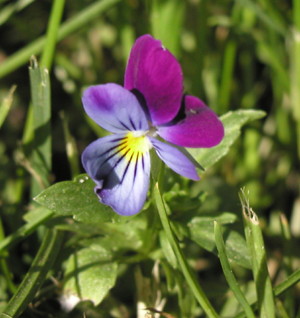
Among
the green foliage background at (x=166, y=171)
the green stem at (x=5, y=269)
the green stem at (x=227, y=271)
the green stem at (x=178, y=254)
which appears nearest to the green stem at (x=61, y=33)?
the green foliage background at (x=166, y=171)

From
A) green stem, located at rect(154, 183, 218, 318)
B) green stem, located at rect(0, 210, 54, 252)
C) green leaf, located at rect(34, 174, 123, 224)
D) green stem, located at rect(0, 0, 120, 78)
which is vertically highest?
green stem, located at rect(0, 0, 120, 78)

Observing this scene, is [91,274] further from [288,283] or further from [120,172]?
[288,283]

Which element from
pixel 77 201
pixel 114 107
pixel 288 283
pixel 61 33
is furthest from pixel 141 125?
pixel 61 33

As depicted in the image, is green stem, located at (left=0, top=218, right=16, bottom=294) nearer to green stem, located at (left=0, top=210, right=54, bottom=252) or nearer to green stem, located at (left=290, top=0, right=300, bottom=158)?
green stem, located at (left=0, top=210, right=54, bottom=252)

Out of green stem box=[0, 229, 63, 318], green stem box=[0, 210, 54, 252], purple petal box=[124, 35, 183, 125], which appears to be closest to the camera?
purple petal box=[124, 35, 183, 125]

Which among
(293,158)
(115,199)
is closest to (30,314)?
(115,199)

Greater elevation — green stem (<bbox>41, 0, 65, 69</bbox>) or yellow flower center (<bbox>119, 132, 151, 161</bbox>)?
green stem (<bbox>41, 0, 65, 69</bbox>)

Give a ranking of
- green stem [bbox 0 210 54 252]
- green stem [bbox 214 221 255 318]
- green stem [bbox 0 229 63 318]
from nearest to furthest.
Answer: green stem [bbox 214 221 255 318] → green stem [bbox 0 229 63 318] → green stem [bbox 0 210 54 252]

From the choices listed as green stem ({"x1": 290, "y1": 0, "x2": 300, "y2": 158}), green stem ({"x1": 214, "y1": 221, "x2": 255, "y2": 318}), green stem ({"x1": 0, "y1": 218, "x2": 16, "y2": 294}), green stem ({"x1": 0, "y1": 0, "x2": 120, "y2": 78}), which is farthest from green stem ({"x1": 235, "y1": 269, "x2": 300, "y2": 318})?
green stem ({"x1": 0, "y1": 0, "x2": 120, "y2": 78})
